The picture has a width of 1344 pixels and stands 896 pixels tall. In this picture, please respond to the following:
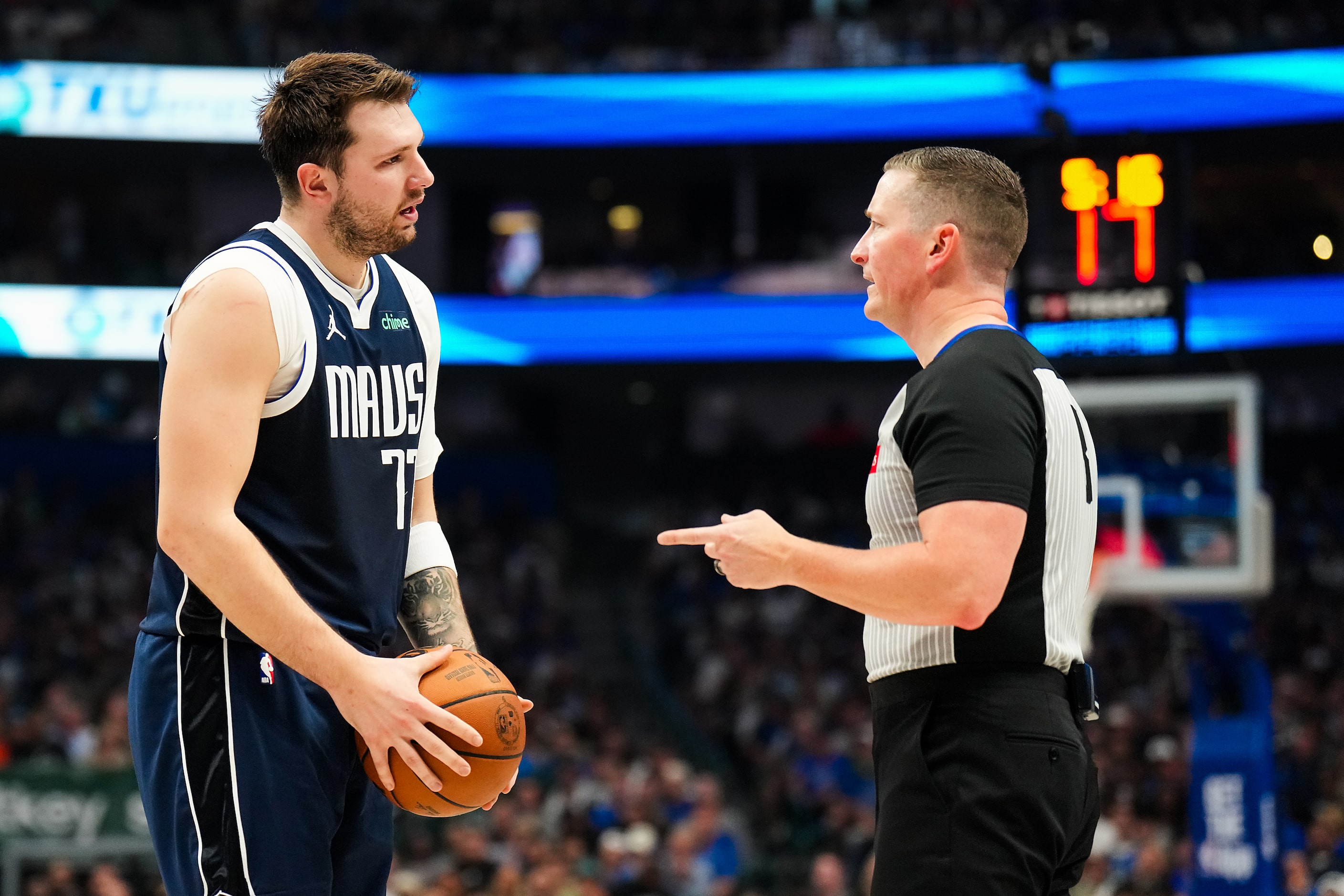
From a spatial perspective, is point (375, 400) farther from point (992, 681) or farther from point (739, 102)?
point (739, 102)

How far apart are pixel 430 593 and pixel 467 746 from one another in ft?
1.75

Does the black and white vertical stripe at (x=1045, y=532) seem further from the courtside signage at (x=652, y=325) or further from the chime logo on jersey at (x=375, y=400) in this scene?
the courtside signage at (x=652, y=325)

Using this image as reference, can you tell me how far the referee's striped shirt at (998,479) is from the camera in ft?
9.04

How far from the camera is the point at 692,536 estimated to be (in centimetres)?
290

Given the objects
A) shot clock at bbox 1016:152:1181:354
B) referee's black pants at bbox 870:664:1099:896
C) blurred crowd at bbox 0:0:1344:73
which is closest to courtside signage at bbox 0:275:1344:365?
blurred crowd at bbox 0:0:1344:73

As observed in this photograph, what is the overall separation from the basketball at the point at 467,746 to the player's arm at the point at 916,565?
1.59 feet

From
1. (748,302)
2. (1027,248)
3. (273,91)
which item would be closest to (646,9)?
(748,302)

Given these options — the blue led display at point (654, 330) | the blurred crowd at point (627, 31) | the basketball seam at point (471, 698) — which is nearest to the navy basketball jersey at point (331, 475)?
the basketball seam at point (471, 698)

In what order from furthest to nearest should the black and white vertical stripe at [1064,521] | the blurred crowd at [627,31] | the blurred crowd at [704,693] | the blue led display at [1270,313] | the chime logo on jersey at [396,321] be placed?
the blurred crowd at [627,31] → the blue led display at [1270,313] → the blurred crowd at [704,693] → the chime logo on jersey at [396,321] → the black and white vertical stripe at [1064,521]

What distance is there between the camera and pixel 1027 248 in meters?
10.3

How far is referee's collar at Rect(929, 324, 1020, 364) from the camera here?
116 inches

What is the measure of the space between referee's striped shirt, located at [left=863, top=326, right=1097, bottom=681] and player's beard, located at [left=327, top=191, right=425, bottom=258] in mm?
1097

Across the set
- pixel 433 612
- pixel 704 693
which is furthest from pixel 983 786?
pixel 704 693

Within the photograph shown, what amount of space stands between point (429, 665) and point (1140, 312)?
7822 mm
